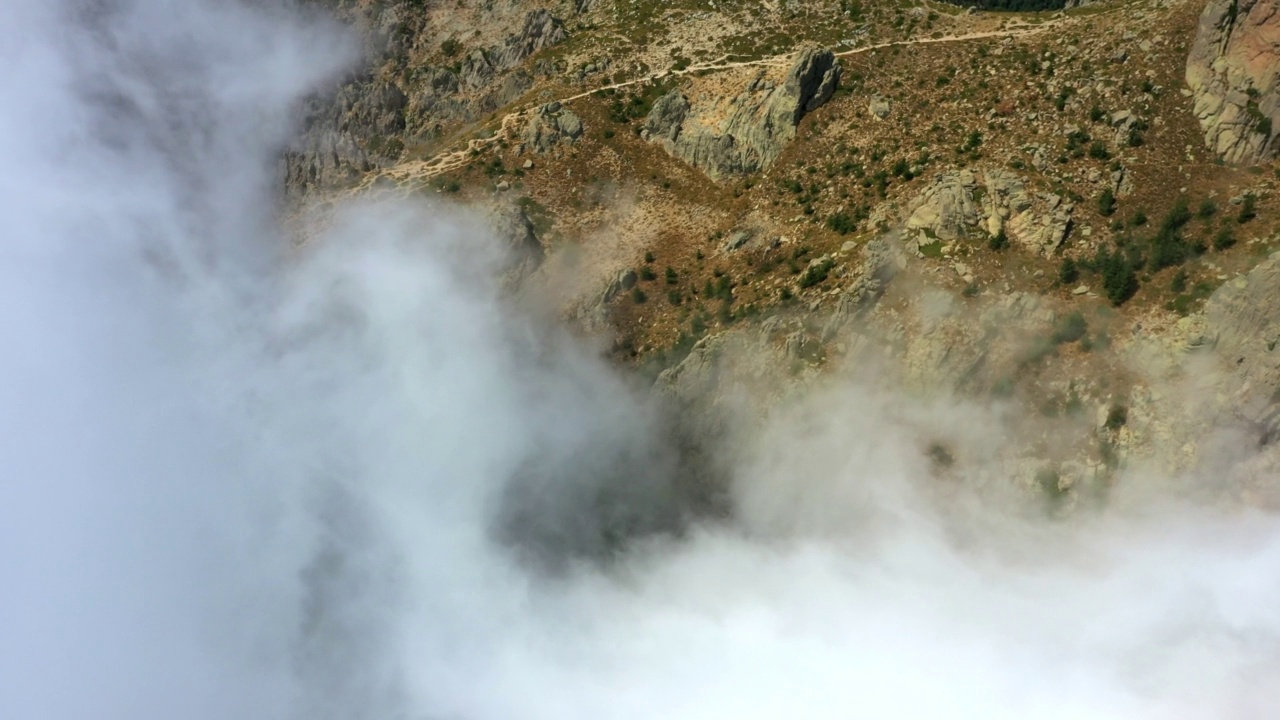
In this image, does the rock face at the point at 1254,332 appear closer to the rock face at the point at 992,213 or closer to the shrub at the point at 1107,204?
the shrub at the point at 1107,204

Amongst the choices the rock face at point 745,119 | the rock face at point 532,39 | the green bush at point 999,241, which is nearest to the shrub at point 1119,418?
the green bush at point 999,241

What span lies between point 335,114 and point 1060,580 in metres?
88.9

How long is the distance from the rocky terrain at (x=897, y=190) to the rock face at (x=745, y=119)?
10.7 inches

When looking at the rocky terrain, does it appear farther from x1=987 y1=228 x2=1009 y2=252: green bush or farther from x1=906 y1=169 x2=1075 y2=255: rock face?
x1=987 y1=228 x2=1009 y2=252: green bush

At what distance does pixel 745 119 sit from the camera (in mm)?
73375

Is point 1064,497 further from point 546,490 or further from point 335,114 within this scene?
point 335,114

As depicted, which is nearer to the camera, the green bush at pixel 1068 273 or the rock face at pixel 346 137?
the green bush at pixel 1068 273

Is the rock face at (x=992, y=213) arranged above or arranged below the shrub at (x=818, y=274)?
below

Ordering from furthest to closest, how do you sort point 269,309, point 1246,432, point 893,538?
1. point 269,309
2. point 893,538
3. point 1246,432

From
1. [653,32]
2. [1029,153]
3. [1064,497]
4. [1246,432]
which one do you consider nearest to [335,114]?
[653,32]

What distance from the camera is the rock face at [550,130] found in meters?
78.1

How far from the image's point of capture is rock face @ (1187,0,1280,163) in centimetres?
5659

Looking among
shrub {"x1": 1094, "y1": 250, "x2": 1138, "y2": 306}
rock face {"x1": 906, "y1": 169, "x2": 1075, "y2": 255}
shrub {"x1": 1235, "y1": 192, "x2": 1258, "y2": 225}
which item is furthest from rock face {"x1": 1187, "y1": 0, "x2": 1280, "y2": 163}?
rock face {"x1": 906, "y1": 169, "x2": 1075, "y2": 255}

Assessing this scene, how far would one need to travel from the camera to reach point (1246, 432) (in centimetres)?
5066
